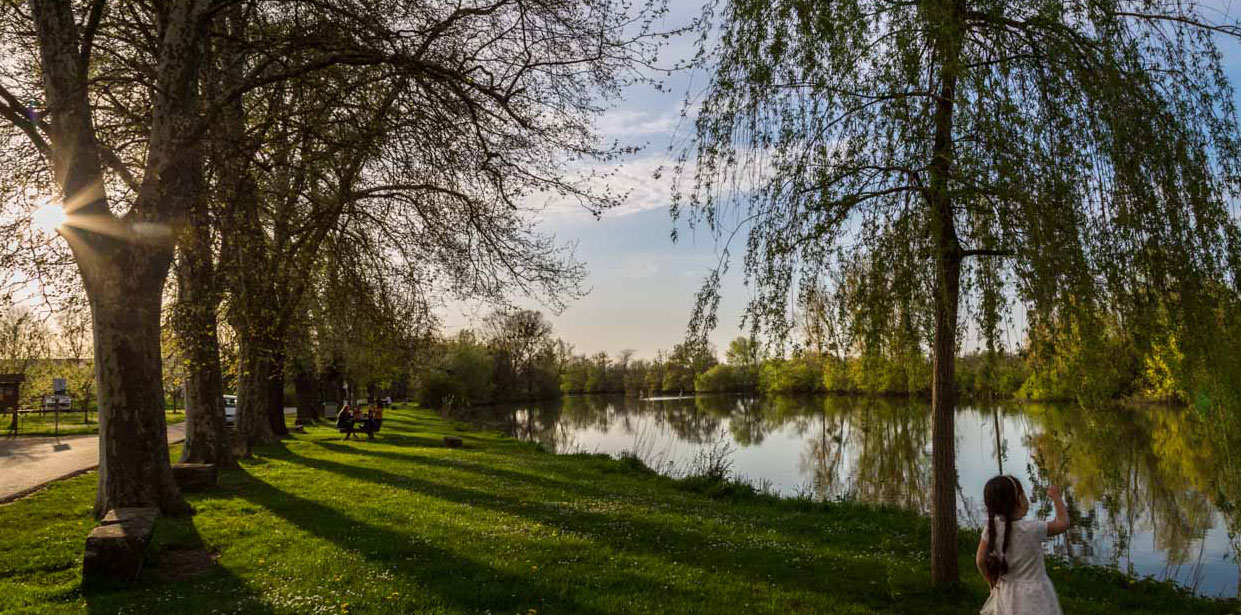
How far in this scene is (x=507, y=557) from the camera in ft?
27.1

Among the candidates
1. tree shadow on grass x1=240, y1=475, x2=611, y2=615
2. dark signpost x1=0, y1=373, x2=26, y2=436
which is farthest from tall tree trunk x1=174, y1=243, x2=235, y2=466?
dark signpost x1=0, y1=373, x2=26, y2=436

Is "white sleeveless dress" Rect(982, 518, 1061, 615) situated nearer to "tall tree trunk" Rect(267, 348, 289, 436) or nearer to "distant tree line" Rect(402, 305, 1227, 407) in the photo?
"distant tree line" Rect(402, 305, 1227, 407)

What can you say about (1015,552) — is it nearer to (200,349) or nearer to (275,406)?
(200,349)

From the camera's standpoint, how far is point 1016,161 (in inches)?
181

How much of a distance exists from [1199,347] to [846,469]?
1800 centimetres

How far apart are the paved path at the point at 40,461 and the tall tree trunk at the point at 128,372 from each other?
14.3 feet

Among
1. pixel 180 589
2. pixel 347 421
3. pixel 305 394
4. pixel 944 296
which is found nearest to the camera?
pixel 944 296

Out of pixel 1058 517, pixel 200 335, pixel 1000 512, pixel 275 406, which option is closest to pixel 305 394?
pixel 275 406

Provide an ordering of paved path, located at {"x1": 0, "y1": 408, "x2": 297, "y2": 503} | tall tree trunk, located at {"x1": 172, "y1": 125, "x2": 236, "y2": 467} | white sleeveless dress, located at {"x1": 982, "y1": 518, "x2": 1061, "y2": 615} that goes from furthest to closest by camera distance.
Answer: paved path, located at {"x1": 0, "y1": 408, "x2": 297, "y2": 503}, tall tree trunk, located at {"x1": 172, "y1": 125, "x2": 236, "y2": 467}, white sleeveless dress, located at {"x1": 982, "y1": 518, "x2": 1061, "y2": 615}

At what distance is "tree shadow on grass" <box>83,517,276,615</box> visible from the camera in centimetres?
645

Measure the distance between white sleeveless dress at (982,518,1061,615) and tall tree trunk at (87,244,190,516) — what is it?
10118 mm

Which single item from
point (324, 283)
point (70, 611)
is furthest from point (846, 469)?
point (70, 611)

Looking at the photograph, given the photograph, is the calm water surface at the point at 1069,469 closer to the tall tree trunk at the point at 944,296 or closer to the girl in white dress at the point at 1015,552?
the tall tree trunk at the point at 944,296

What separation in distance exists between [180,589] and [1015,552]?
7781 mm
